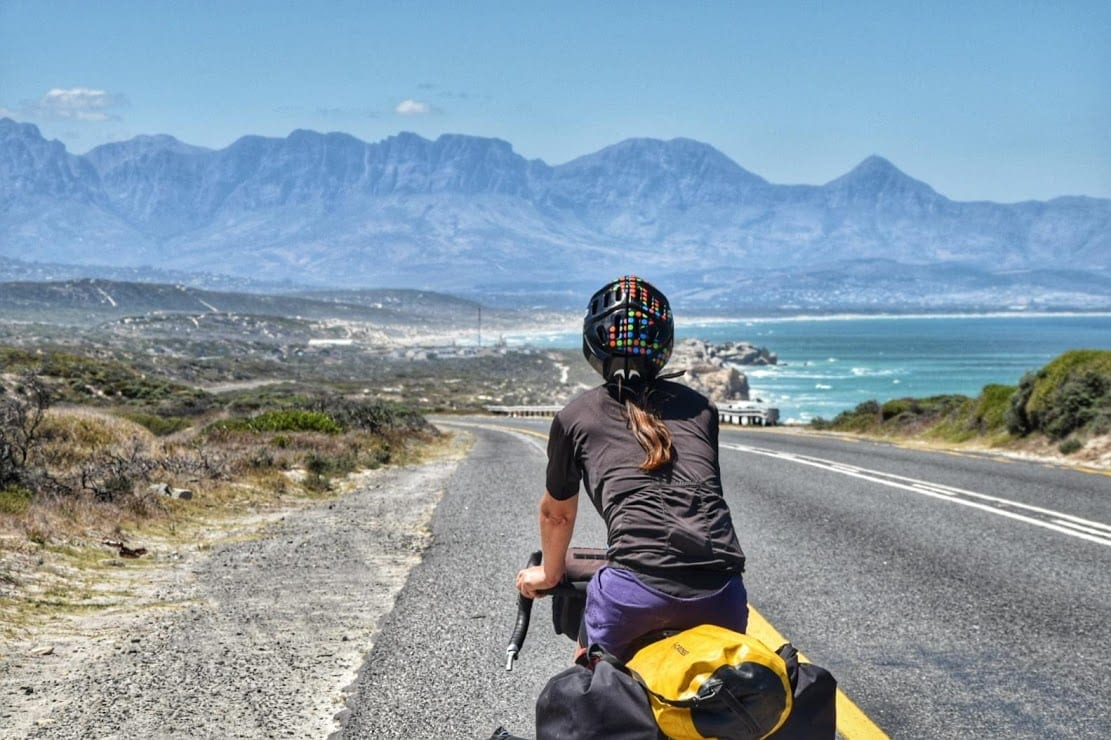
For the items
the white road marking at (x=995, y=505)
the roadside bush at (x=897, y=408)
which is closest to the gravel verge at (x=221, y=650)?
the white road marking at (x=995, y=505)

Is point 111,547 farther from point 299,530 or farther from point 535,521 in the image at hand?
point 535,521

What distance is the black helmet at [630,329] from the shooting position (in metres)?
4.14

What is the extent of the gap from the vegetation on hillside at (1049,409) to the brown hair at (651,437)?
695 inches

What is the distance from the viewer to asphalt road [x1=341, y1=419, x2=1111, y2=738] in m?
5.57

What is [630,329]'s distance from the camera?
4.14 meters

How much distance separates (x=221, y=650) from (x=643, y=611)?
12.2 ft

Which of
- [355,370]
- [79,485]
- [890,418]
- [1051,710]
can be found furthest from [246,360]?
[1051,710]

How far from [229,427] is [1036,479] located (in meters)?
14.2

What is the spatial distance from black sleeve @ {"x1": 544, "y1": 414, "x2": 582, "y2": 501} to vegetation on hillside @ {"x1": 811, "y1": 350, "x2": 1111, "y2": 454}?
1763 centimetres

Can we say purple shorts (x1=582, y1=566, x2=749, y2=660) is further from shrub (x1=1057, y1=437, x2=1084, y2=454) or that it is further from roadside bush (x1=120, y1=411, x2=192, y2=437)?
roadside bush (x1=120, y1=411, x2=192, y2=437)

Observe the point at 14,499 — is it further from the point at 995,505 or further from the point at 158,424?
the point at 158,424

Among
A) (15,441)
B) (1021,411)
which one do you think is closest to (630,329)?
(15,441)

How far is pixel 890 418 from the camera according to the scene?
34719mm

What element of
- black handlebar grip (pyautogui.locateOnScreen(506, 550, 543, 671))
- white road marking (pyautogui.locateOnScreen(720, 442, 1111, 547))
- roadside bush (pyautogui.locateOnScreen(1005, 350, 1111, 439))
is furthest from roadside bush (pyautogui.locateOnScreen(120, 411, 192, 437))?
black handlebar grip (pyautogui.locateOnScreen(506, 550, 543, 671))
